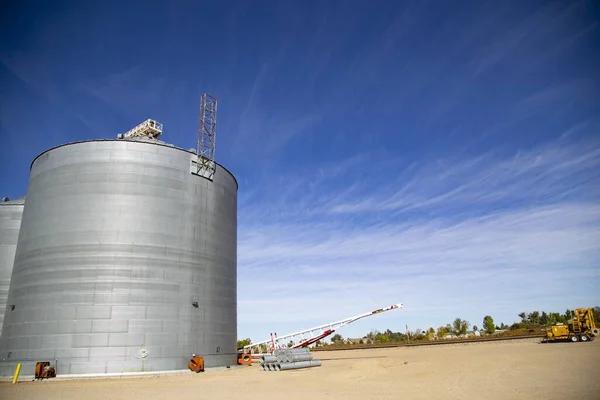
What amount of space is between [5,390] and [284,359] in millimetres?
18581

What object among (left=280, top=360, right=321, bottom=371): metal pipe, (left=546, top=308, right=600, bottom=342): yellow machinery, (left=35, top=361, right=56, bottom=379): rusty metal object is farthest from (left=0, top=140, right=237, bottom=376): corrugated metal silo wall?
(left=546, top=308, right=600, bottom=342): yellow machinery

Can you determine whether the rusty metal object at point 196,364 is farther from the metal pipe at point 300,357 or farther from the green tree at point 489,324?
the green tree at point 489,324

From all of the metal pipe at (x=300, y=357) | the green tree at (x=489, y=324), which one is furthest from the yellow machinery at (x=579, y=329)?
the green tree at (x=489, y=324)

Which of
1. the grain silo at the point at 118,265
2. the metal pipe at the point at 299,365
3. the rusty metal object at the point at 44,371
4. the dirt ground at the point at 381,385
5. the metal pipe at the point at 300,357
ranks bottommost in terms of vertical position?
the dirt ground at the point at 381,385

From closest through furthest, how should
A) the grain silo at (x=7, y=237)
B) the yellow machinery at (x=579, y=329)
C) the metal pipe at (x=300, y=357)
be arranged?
the metal pipe at (x=300, y=357) → the grain silo at (x=7, y=237) → the yellow machinery at (x=579, y=329)

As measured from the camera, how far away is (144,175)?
32.2 meters

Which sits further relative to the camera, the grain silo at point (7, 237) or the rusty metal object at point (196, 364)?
the grain silo at point (7, 237)

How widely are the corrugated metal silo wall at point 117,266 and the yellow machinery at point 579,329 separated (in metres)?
39.2

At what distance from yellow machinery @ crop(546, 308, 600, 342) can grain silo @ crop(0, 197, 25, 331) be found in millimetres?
59128

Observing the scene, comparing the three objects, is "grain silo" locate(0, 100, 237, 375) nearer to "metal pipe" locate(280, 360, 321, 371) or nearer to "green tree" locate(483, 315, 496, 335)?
"metal pipe" locate(280, 360, 321, 371)

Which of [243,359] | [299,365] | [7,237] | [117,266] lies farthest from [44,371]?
[299,365]

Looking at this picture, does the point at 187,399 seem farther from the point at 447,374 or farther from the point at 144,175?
the point at 144,175

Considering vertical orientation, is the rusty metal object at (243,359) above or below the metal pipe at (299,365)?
above

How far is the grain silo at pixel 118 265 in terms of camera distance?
28.0 m
